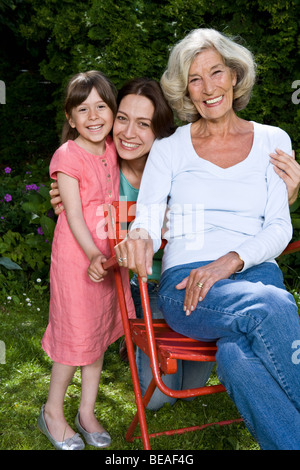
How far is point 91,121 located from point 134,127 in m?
0.19

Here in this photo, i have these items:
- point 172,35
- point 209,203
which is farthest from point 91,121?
point 172,35

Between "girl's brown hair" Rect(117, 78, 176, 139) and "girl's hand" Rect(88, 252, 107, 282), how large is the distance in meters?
0.64

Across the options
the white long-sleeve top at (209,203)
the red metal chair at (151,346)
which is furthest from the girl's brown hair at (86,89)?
the red metal chair at (151,346)

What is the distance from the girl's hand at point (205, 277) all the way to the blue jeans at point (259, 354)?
3 cm

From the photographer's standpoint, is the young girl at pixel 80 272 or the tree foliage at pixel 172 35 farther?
the tree foliage at pixel 172 35

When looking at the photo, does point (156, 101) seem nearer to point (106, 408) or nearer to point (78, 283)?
point (78, 283)

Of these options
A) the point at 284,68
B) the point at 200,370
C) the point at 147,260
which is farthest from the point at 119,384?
the point at 284,68

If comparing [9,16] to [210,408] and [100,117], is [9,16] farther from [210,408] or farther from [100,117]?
[210,408]

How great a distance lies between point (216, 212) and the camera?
2.39 meters

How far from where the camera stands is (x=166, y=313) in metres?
2.23

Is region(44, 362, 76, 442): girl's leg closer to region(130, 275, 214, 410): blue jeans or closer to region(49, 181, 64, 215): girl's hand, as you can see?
region(130, 275, 214, 410): blue jeans

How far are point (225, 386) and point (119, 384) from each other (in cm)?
124

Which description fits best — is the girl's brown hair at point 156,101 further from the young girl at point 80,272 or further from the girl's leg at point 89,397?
the girl's leg at point 89,397

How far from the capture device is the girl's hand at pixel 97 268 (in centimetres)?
225
